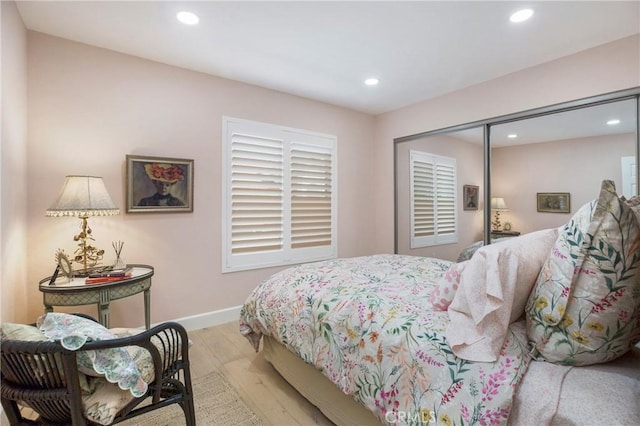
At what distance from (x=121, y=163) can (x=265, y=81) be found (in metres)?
1.72

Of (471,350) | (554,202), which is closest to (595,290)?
(471,350)

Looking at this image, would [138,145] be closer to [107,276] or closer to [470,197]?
[107,276]

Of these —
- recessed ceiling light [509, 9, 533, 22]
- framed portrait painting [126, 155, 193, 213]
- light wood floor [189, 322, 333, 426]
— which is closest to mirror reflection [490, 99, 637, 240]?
recessed ceiling light [509, 9, 533, 22]

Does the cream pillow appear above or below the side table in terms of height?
above

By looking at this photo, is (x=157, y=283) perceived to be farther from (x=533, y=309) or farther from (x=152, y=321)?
(x=533, y=309)

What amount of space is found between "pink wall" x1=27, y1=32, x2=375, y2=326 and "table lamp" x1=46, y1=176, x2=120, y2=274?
272 mm

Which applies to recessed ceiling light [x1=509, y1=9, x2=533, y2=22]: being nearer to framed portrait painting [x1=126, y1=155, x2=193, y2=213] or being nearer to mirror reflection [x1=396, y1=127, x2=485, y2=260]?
mirror reflection [x1=396, y1=127, x2=485, y2=260]

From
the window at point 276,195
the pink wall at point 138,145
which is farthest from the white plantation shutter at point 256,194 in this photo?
the pink wall at point 138,145

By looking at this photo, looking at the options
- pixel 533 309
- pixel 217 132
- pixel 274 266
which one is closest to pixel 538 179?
pixel 533 309

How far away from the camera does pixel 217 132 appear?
326 cm

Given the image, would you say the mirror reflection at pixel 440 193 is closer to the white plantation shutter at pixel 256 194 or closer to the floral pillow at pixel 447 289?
the white plantation shutter at pixel 256 194

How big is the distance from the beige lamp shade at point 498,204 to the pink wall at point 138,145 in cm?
253

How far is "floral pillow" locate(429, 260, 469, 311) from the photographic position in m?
1.41

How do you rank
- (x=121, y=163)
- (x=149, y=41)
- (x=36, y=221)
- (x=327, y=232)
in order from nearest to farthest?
(x=36, y=221)
(x=149, y=41)
(x=121, y=163)
(x=327, y=232)
